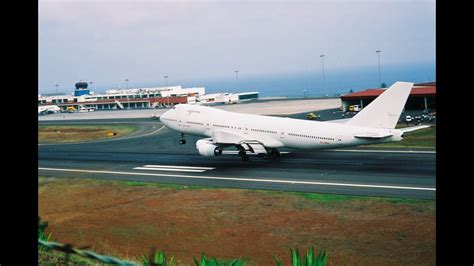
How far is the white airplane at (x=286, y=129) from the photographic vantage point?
Answer: 41438mm

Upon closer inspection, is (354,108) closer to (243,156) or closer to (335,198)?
(243,156)

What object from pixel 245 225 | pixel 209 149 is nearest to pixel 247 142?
pixel 209 149

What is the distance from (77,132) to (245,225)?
72562mm

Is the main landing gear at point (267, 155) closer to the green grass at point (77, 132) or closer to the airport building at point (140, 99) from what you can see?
the green grass at point (77, 132)

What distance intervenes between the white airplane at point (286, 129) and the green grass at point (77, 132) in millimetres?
30501

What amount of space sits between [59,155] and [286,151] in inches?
1151

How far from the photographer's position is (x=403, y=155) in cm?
4934

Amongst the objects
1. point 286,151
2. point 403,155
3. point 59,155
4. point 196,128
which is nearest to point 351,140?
point 403,155

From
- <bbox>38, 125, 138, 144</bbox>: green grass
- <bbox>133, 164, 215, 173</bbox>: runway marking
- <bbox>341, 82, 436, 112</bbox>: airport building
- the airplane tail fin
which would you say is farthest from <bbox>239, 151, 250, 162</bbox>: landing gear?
<bbox>341, 82, 436, 112</bbox>: airport building

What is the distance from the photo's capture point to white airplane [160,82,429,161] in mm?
41438

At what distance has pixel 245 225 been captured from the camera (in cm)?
2811

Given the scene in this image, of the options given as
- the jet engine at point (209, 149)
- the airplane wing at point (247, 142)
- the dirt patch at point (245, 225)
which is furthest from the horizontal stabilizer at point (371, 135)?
the jet engine at point (209, 149)

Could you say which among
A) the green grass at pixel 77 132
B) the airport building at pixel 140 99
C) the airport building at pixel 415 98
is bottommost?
the green grass at pixel 77 132

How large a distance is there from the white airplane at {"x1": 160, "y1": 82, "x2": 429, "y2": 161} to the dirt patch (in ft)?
35.0
